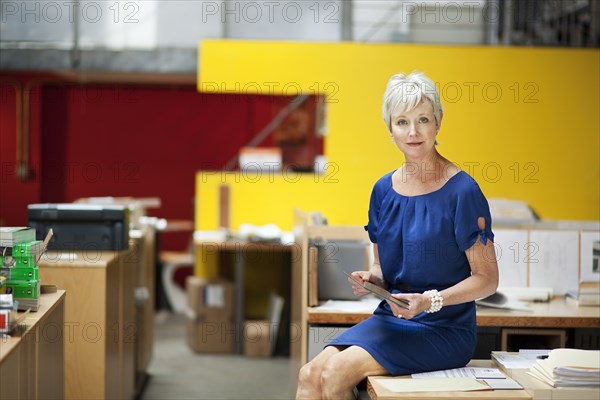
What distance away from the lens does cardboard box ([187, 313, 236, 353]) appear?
700 centimetres

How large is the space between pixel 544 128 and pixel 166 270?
477cm

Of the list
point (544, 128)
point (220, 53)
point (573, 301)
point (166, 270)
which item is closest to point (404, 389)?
point (573, 301)

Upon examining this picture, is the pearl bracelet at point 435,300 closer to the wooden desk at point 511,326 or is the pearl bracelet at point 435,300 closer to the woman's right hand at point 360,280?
the woman's right hand at point 360,280

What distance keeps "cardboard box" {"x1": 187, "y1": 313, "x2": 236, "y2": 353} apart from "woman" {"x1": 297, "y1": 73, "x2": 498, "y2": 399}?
409 cm

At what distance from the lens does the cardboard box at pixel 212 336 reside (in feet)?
23.0

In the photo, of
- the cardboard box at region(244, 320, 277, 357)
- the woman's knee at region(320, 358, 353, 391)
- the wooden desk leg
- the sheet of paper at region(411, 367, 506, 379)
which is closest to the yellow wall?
the wooden desk leg

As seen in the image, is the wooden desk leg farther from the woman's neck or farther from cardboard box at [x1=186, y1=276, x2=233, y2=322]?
the woman's neck

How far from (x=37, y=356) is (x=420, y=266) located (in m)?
1.34

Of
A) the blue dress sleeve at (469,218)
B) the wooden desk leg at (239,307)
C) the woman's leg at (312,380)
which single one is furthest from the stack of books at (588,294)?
the wooden desk leg at (239,307)

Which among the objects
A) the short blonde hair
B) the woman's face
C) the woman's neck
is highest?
the short blonde hair

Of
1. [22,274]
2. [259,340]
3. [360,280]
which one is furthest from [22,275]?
[259,340]

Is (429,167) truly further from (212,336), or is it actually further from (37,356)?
(212,336)

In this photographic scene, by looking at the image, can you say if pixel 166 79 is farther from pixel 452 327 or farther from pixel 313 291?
pixel 452 327

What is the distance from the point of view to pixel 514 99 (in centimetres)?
549
